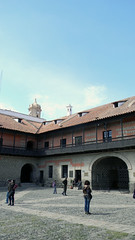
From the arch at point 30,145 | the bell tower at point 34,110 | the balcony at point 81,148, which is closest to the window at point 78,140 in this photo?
the balcony at point 81,148

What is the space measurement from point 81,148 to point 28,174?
10.9 m

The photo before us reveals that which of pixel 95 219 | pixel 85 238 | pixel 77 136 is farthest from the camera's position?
pixel 77 136

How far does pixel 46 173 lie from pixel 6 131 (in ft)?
23.5

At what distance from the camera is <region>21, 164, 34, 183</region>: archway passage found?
92.5ft

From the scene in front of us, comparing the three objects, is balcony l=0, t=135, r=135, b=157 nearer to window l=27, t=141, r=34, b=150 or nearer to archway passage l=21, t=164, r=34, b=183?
window l=27, t=141, r=34, b=150

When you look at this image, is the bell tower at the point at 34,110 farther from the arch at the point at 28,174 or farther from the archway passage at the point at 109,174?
the archway passage at the point at 109,174

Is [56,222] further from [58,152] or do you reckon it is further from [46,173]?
[46,173]

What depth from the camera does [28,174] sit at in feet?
95.6

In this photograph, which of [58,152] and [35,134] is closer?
[58,152]

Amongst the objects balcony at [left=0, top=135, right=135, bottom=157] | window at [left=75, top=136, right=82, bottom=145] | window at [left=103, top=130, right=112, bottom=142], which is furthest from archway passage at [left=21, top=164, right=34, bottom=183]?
window at [left=103, top=130, right=112, bottom=142]

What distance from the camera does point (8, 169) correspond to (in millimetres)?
24719

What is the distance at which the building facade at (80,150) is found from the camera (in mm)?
19547

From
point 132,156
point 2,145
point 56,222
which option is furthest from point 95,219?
point 2,145

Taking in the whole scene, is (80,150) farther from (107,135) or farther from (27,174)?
(27,174)
